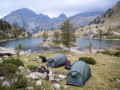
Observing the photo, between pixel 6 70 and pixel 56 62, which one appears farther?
pixel 56 62

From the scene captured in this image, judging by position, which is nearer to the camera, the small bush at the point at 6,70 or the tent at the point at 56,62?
the small bush at the point at 6,70

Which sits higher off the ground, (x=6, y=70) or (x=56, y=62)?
(x=6, y=70)

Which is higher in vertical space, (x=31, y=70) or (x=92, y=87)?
(x=31, y=70)

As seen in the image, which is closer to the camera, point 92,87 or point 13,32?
point 92,87

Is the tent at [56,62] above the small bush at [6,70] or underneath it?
underneath

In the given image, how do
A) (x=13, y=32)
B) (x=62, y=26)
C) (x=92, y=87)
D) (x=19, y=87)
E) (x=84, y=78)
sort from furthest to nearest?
(x=13, y=32), (x=62, y=26), (x=84, y=78), (x=92, y=87), (x=19, y=87)

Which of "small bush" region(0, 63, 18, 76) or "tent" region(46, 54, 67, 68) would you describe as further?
"tent" region(46, 54, 67, 68)

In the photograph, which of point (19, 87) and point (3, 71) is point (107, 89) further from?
point (3, 71)

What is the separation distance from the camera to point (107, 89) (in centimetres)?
1028

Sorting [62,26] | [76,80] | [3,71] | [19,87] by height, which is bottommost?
[76,80]

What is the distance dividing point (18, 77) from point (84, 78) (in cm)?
789

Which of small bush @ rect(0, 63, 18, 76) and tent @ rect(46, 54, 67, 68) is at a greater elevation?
small bush @ rect(0, 63, 18, 76)

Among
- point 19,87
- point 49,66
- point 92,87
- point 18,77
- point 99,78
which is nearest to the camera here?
point 19,87

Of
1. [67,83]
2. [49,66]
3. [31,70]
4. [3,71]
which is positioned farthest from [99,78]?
[3,71]
